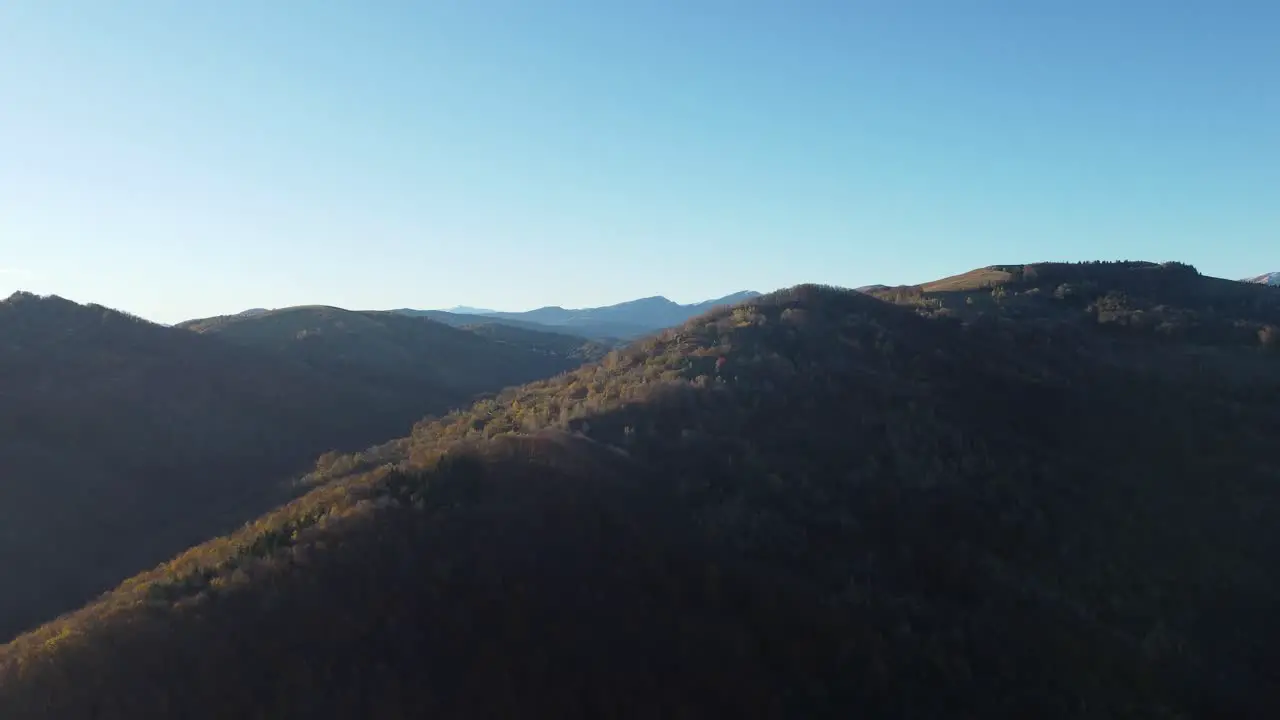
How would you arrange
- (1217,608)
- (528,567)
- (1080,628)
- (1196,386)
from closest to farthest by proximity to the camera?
(528,567) < (1080,628) < (1217,608) < (1196,386)

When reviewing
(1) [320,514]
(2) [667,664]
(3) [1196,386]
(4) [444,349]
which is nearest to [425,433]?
(1) [320,514]

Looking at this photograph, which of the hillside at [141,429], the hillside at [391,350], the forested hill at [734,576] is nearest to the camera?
the forested hill at [734,576]

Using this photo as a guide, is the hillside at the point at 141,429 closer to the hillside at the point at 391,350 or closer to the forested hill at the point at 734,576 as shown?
the hillside at the point at 391,350

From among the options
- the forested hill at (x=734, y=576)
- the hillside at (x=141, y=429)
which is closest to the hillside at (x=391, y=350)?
the hillside at (x=141, y=429)

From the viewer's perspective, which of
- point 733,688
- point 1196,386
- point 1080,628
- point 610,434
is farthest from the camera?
point 1196,386

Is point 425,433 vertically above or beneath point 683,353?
beneath

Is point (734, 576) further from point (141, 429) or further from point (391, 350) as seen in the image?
point (391, 350)

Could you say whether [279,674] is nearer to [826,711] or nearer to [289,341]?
[826,711]
